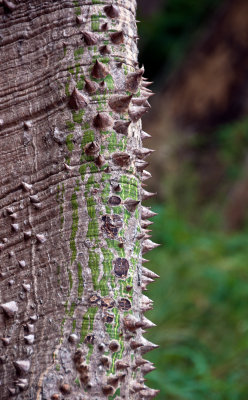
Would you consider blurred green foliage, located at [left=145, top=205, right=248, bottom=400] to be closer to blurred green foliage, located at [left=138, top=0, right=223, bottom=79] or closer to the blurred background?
the blurred background

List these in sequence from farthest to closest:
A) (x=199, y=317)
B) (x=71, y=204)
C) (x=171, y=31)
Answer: (x=171, y=31) < (x=199, y=317) < (x=71, y=204)

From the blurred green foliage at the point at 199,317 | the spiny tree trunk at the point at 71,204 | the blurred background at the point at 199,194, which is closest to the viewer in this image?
the spiny tree trunk at the point at 71,204

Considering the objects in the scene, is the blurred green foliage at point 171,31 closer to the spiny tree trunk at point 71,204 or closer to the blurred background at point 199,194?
the blurred background at point 199,194

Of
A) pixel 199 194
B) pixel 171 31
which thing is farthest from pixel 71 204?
pixel 171 31

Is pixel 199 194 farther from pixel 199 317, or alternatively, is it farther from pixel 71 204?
pixel 71 204

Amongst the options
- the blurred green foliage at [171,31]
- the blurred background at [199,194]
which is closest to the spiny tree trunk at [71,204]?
the blurred background at [199,194]

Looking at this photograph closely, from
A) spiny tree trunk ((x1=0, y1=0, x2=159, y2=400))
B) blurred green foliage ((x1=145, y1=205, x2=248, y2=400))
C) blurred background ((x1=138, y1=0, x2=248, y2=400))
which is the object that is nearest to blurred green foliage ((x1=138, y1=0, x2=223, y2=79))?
blurred background ((x1=138, y1=0, x2=248, y2=400))

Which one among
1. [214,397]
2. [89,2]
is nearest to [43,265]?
[89,2]
